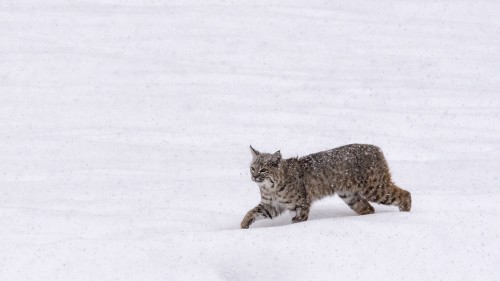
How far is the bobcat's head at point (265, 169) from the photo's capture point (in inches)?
359

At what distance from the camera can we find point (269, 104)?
15695mm

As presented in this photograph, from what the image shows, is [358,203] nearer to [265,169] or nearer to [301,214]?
[301,214]

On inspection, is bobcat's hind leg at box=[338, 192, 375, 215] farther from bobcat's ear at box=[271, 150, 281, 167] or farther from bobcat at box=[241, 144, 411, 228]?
bobcat's ear at box=[271, 150, 281, 167]

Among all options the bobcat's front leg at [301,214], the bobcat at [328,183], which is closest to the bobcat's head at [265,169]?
the bobcat at [328,183]

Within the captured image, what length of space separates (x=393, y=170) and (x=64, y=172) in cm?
500

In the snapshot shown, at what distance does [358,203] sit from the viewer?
9672 mm

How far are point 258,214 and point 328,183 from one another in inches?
37.6

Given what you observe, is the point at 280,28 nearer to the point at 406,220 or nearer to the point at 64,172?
the point at 64,172

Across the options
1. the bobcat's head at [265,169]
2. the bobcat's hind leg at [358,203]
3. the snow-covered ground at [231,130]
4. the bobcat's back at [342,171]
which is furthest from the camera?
the bobcat's hind leg at [358,203]

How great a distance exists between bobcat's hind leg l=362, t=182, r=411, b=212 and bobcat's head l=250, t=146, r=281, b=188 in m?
1.16

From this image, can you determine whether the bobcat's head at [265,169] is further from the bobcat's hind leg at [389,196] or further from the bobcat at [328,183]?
the bobcat's hind leg at [389,196]

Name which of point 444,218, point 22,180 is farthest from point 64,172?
point 444,218

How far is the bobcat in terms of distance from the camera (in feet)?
30.6

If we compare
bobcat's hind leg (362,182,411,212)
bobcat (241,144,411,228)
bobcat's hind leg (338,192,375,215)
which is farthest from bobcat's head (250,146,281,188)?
bobcat's hind leg (362,182,411,212)
